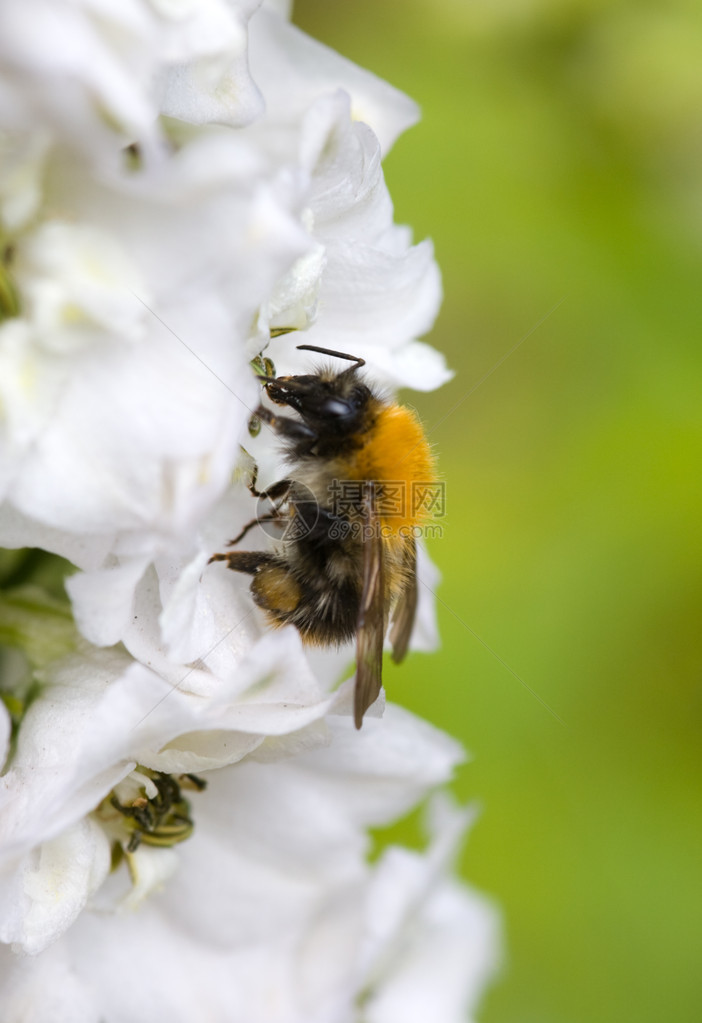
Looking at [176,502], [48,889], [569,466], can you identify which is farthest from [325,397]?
[569,466]

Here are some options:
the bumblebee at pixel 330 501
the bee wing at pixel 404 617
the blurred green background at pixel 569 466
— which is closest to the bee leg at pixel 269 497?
the bumblebee at pixel 330 501

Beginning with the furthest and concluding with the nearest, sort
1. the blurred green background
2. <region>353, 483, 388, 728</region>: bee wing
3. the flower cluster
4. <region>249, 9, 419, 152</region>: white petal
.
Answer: the blurred green background, <region>249, 9, 419, 152</region>: white petal, <region>353, 483, 388, 728</region>: bee wing, the flower cluster

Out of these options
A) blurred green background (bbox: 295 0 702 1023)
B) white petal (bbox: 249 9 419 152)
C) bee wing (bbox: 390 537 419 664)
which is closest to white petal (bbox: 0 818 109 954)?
bee wing (bbox: 390 537 419 664)

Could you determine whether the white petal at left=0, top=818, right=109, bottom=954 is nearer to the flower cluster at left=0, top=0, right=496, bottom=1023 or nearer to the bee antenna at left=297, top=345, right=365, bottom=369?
the flower cluster at left=0, top=0, right=496, bottom=1023

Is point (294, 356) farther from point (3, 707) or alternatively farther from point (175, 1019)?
point (175, 1019)

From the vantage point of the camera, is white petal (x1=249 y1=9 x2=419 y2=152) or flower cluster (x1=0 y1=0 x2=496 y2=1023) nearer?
flower cluster (x1=0 y1=0 x2=496 y2=1023)

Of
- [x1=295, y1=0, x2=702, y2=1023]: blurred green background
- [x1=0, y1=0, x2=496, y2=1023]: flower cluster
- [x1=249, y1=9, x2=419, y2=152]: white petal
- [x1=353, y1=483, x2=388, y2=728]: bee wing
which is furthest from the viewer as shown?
[x1=295, y1=0, x2=702, y2=1023]: blurred green background

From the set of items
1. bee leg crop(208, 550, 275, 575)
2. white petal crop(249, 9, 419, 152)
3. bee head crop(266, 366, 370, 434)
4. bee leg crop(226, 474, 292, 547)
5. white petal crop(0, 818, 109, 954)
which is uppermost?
white petal crop(249, 9, 419, 152)
